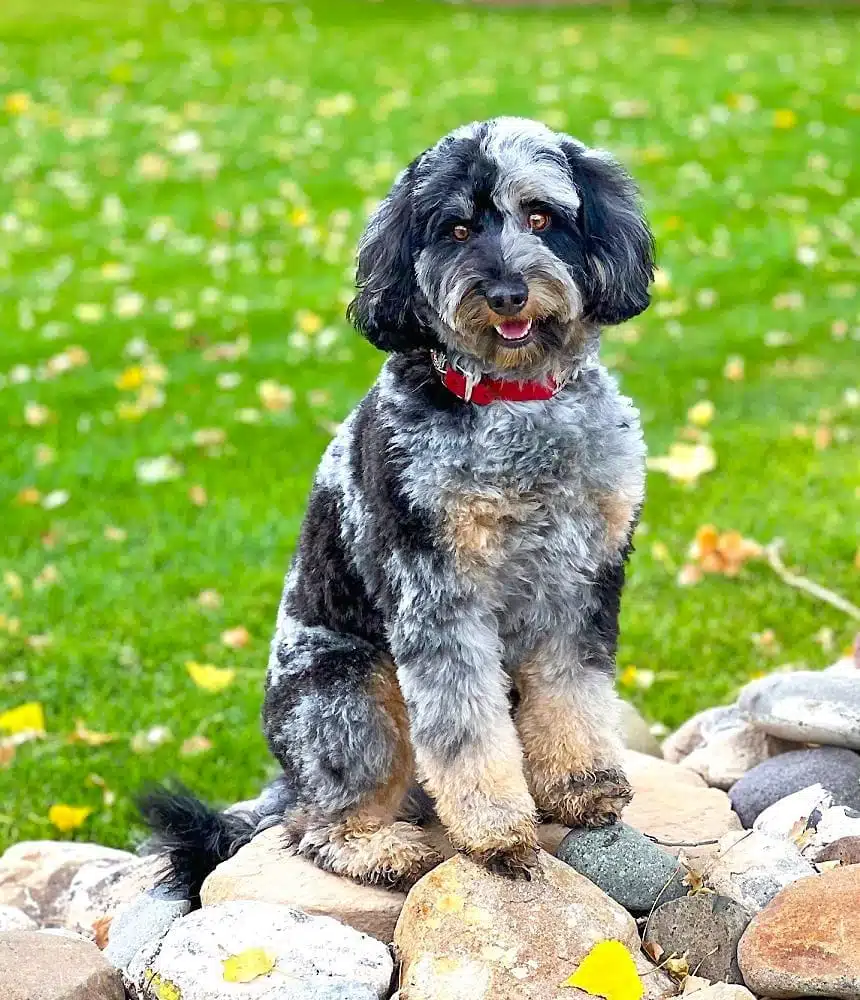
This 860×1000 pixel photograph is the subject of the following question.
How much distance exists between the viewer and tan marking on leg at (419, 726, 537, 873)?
371cm

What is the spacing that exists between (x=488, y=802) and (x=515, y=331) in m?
1.19

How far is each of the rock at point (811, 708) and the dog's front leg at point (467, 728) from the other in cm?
116

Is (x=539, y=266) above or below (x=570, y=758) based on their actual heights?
above

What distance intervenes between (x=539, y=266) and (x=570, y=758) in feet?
4.54

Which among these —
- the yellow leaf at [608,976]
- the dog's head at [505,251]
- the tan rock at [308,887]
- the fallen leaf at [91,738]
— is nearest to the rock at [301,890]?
the tan rock at [308,887]

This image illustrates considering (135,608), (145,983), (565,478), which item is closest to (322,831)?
(145,983)

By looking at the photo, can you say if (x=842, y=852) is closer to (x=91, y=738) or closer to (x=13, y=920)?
(x=13, y=920)

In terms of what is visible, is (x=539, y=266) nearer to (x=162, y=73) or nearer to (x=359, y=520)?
(x=359, y=520)

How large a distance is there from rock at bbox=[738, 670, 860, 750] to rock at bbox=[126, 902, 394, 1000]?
158 cm

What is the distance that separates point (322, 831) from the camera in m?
4.09

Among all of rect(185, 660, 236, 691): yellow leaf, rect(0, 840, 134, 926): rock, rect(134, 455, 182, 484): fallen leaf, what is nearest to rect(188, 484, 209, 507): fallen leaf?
rect(134, 455, 182, 484): fallen leaf

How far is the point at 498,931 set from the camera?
3.58m

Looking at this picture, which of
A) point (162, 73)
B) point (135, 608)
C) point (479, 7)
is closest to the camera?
point (135, 608)

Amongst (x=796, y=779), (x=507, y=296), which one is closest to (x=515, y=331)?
(x=507, y=296)
